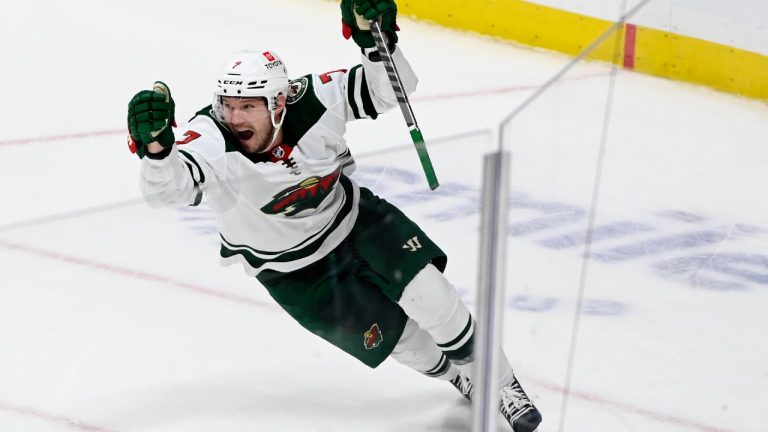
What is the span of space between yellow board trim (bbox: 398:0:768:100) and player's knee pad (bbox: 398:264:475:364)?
41cm

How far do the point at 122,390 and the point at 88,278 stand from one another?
22 cm

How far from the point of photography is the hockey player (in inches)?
82.3

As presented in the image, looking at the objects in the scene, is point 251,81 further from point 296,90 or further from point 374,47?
point 374,47

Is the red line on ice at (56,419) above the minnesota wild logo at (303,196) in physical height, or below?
below

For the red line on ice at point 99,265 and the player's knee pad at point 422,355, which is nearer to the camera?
the red line on ice at point 99,265

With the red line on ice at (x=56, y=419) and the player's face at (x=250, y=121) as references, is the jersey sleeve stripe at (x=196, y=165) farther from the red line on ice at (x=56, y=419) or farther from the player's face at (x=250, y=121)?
the red line on ice at (x=56, y=419)

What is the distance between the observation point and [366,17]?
2533mm

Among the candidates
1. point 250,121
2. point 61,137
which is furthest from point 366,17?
point 61,137

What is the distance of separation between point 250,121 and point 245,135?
3cm

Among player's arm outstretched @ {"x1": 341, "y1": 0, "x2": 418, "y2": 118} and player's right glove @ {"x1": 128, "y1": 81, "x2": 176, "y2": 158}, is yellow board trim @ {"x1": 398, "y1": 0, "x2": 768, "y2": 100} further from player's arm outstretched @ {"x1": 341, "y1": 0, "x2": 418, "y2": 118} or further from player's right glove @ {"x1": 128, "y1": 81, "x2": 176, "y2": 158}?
player's right glove @ {"x1": 128, "y1": 81, "x2": 176, "y2": 158}

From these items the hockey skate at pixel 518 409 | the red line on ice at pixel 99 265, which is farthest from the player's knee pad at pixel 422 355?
the red line on ice at pixel 99 265

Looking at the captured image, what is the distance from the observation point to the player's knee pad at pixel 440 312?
201cm

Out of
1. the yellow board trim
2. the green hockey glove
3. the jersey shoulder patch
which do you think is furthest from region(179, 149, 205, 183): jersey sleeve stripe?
the yellow board trim

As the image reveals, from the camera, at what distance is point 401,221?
6.75 ft
